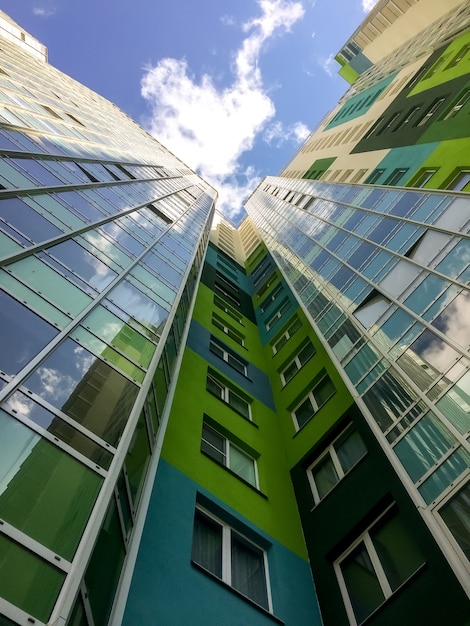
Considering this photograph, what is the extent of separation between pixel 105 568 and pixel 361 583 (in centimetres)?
590

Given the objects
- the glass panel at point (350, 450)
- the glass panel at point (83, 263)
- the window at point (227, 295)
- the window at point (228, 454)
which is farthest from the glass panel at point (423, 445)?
the window at point (227, 295)

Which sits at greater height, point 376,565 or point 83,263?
point 83,263

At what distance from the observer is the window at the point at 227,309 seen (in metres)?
25.6

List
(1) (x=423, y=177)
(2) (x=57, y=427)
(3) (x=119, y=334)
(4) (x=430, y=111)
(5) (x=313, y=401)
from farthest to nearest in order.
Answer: (4) (x=430, y=111), (1) (x=423, y=177), (5) (x=313, y=401), (3) (x=119, y=334), (2) (x=57, y=427)

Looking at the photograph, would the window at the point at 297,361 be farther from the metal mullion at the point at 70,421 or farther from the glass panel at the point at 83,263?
the metal mullion at the point at 70,421

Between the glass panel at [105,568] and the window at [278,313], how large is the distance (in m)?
19.0

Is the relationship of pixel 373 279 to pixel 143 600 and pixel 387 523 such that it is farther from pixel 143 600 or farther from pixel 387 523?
pixel 143 600

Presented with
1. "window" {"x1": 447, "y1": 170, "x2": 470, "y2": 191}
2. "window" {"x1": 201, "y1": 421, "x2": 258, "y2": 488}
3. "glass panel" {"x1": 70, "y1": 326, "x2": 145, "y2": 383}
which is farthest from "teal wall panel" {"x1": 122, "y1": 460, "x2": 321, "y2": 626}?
"window" {"x1": 447, "y1": 170, "x2": 470, "y2": 191}

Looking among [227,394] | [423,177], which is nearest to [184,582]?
[227,394]

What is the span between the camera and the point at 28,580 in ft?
15.3

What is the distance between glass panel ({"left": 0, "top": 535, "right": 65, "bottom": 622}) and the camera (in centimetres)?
443

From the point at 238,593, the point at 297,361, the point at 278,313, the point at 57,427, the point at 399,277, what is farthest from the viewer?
the point at 278,313

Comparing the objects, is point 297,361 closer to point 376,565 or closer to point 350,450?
point 350,450

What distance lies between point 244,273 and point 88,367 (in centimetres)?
3331
